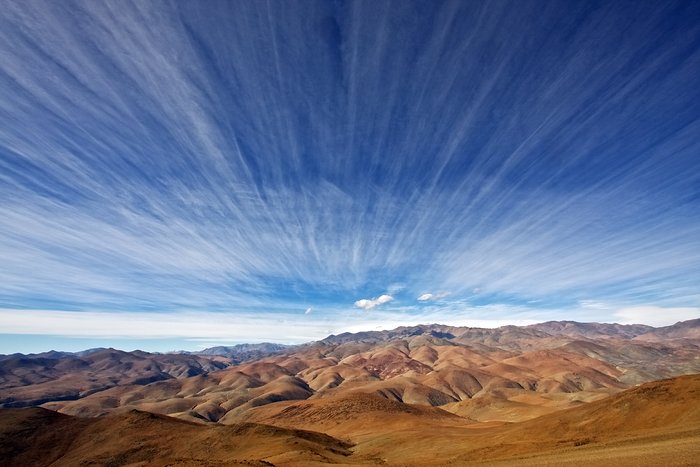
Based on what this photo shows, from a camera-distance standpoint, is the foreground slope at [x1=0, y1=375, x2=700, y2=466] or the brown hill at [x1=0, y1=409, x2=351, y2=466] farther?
the brown hill at [x1=0, y1=409, x2=351, y2=466]

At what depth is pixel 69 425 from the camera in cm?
7206

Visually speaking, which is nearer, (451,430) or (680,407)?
(680,407)

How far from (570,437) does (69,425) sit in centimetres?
8310

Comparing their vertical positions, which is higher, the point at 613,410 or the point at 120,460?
Result: the point at 613,410

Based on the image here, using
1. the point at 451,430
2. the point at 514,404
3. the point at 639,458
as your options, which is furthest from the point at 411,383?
the point at 639,458

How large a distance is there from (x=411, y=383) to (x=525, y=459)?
16574 cm

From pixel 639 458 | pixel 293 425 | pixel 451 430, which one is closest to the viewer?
pixel 639 458

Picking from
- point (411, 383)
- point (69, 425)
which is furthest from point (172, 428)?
point (411, 383)

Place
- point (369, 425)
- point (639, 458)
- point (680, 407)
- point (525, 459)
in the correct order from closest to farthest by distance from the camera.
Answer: point (639, 458), point (525, 459), point (680, 407), point (369, 425)

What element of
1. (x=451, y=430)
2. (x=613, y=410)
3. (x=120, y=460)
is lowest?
(x=120, y=460)

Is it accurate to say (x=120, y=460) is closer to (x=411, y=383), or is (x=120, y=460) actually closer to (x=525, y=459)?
(x=525, y=459)

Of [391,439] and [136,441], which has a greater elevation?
A: [391,439]

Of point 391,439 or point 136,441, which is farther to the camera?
point 136,441

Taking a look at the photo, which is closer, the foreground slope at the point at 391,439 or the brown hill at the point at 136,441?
the foreground slope at the point at 391,439
